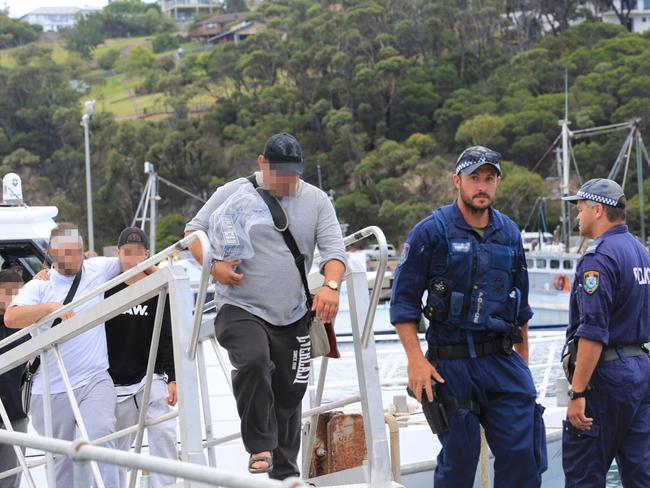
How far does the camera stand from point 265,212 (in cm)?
479

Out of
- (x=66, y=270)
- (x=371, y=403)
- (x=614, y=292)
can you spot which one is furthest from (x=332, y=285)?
(x=66, y=270)

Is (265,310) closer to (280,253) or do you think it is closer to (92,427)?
(280,253)

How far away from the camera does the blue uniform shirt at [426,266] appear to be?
16.2 feet

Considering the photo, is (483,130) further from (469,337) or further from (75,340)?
(469,337)

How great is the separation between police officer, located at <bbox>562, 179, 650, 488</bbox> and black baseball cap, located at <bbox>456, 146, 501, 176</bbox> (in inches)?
27.0

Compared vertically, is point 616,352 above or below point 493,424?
above

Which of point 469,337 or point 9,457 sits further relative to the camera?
point 9,457

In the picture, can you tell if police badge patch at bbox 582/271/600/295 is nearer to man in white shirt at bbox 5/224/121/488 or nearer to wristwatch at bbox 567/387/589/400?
wristwatch at bbox 567/387/589/400

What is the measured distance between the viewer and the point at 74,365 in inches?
224

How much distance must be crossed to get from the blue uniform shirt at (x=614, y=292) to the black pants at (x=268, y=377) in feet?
4.29

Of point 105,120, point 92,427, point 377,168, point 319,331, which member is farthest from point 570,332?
point 105,120

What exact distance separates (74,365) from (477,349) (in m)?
2.14

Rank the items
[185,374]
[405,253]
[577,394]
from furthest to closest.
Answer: [577,394] → [405,253] → [185,374]

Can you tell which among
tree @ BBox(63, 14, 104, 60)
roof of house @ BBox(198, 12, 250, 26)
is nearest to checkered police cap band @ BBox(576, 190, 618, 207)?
tree @ BBox(63, 14, 104, 60)
